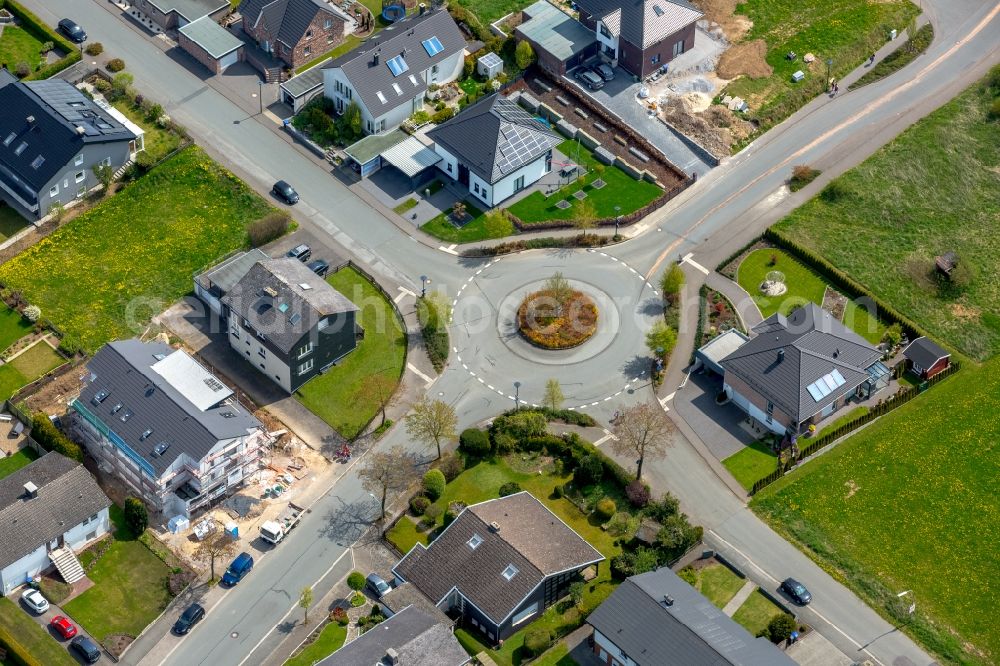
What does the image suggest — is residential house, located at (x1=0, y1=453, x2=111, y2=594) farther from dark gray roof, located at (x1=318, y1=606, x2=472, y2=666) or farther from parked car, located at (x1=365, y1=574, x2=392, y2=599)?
dark gray roof, located at (x1=318, y1=606, x2=472, y2=666)

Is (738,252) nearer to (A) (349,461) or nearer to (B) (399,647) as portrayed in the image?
(A) (349,461)

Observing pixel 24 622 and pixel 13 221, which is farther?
pixel 13 221

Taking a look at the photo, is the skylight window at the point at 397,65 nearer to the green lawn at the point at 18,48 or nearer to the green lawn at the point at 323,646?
the green lawn at the point at 18,48

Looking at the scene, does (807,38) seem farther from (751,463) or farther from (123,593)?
(123,593)

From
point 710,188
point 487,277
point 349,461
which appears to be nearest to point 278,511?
point 349,461

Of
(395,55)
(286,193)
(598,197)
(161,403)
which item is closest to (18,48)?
(286,193)

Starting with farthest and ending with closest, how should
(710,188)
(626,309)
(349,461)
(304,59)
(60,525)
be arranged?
(304,59) → (710,188) → (626,309) → (349,461) → (60,525)
